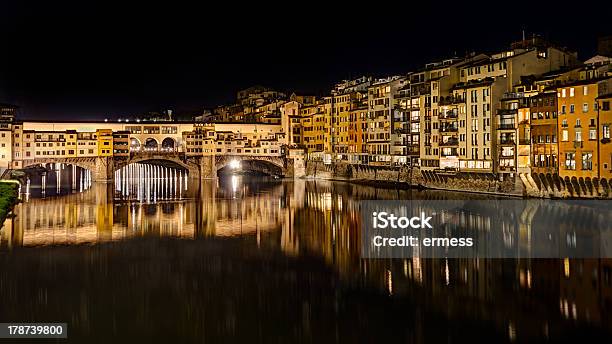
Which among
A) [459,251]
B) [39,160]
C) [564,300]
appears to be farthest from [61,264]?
[39,160]

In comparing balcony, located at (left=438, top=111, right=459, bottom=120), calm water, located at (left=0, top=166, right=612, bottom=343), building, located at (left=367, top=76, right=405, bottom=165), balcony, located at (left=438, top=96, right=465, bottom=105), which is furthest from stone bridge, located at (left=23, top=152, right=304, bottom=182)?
calm water, located at (left=0, top=166, right=612, bottom=343)

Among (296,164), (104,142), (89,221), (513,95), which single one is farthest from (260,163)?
(89,221)

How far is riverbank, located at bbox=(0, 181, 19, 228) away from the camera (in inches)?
1116

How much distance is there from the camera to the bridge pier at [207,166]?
5922 centimetres

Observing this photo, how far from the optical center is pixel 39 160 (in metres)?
51.7

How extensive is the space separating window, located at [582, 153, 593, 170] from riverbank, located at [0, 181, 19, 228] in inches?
1048

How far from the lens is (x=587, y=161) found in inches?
1182

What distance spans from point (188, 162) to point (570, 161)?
Answer: 123 ft

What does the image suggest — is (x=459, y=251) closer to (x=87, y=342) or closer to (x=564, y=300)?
(x=564, y=300)

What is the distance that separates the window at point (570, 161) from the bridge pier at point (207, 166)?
3536 cm

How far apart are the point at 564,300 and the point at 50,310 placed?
38.8 ft

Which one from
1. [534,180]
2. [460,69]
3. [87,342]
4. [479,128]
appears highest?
[460,69]

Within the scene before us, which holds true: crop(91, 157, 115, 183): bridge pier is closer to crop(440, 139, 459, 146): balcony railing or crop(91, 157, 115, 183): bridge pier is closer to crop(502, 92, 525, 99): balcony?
crop(440, 139, 459, 146): balcony railing

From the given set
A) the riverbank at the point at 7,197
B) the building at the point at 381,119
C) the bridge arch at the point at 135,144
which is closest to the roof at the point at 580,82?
the building at the point at 381,119
